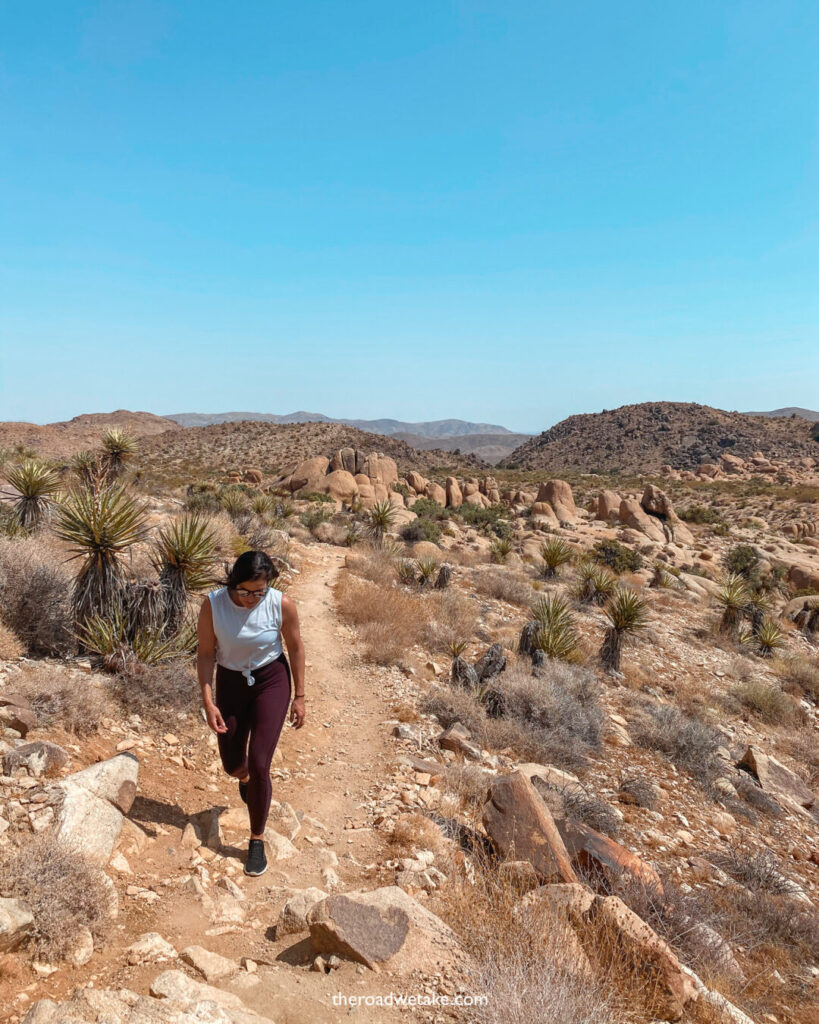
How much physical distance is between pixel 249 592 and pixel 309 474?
27.7 metres

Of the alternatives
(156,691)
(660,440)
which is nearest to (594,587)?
(156,691)

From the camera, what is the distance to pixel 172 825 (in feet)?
12.5

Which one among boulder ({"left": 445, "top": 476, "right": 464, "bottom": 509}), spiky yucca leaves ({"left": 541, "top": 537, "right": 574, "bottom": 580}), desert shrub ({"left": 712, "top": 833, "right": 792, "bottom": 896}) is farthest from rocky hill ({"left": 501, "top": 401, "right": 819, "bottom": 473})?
desert shrub ({"left": 712, "top": 833, "right": 792, "bottom": 896})

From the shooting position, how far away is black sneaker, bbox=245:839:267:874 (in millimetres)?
3441

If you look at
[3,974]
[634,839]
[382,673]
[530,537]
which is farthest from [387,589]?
[530,537]

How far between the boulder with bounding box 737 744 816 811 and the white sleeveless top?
22.8 ft

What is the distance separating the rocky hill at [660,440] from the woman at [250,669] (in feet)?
225

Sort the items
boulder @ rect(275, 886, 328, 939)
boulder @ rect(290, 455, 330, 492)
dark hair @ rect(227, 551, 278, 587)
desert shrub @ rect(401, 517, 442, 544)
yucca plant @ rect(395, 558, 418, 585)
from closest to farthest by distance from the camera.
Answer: boulder @ rect(275, 886, 328, 939) → dark hair @ rect(227, 551, 278, 587) → yucca plant @ rect(395, 558, 418, 585) → desert shrub @ rect(401, 517, 442, 544) → boulder @ rect(290, 455, 330, 492)

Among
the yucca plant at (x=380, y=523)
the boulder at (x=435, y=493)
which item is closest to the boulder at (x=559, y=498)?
the boulder at (x=435, y=493)

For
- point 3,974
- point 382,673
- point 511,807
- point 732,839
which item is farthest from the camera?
point 382,673

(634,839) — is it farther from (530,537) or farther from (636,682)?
(530,537)

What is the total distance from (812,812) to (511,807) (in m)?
5.49

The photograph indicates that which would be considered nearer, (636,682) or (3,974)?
(3,974)

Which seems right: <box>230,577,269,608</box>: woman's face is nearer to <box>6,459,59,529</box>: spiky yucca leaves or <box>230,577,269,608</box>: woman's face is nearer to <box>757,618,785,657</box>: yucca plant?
<box>6,459,59,529</box>: spiky yucca leaves
